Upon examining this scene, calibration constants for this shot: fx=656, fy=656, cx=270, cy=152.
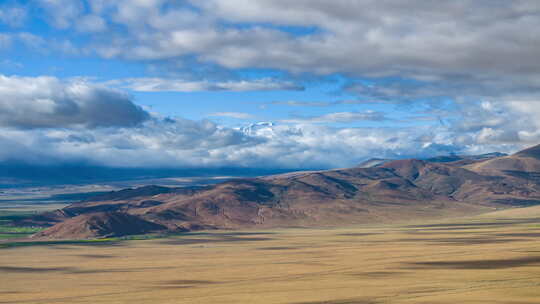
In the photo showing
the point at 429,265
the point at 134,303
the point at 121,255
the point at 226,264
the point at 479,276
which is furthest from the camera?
the point at 121,255

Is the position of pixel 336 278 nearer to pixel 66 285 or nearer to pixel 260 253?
pixel 66 285

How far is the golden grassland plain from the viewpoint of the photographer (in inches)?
2425

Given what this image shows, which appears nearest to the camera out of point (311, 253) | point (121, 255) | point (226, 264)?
point (226, 264)

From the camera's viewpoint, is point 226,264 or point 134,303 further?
point 226,264

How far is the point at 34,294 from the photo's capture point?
7050cm

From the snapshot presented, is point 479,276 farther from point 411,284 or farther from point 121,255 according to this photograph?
point 121,255

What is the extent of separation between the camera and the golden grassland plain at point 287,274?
61594 millimetres

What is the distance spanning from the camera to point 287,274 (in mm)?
83250

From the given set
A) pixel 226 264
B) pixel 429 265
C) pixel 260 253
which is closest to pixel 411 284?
pixel 429 265

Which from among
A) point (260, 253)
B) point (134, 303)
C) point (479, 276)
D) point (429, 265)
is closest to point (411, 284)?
point (479, 276)

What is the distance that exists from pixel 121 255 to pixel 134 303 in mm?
67432

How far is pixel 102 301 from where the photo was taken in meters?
62.3

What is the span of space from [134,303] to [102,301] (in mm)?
3934

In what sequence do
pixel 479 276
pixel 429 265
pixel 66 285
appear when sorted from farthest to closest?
pixel 429 265
pixel 66 285
pixel 479 276
